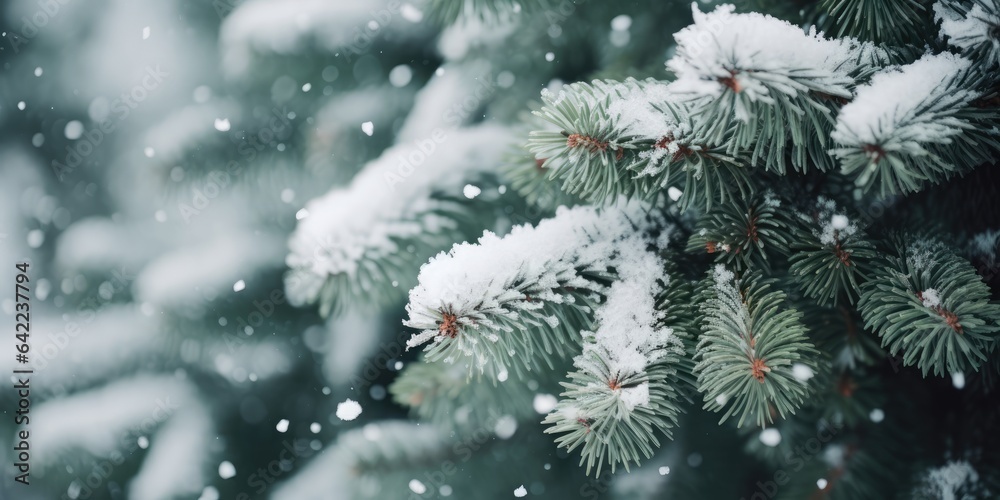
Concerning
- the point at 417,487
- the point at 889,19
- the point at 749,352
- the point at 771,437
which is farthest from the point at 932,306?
the point at 417,487

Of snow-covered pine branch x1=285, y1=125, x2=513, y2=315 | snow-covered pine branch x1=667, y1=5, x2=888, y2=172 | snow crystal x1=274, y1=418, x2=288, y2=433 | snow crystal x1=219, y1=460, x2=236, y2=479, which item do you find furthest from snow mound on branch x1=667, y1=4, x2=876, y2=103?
snow crystal x1=219, y1=460, x2=236, y2=479

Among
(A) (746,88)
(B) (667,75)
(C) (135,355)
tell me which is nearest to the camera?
(A) (746,88)

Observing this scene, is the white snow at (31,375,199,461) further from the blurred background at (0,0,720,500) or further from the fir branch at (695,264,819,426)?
the fir branch at (695,264,819,426)

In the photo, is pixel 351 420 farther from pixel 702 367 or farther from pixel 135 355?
pixel 702 367

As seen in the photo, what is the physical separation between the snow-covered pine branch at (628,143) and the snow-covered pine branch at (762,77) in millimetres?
31

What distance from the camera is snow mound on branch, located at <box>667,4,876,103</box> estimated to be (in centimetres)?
37

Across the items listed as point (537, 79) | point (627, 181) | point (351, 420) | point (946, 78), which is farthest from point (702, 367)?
point (351, 420)

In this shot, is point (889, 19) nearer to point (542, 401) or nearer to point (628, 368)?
point (628, 368)

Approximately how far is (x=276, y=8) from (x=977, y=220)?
100 cm

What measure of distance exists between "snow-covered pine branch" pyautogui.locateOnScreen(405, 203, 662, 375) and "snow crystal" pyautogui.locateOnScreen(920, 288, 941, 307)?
0.23 meters

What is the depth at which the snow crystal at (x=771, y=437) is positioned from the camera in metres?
0.76

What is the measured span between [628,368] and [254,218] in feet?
2.90

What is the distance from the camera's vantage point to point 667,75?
734 millimetres

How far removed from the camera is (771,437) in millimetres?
772
